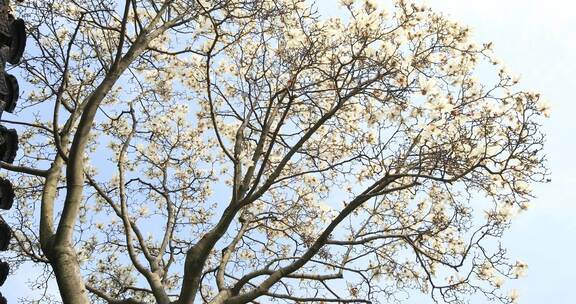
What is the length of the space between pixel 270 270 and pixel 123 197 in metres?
2.56

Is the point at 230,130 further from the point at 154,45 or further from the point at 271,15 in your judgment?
the point at 271,15

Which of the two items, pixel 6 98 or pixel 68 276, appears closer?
pixel 6 98

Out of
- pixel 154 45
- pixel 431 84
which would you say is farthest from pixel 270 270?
pixel 154 45

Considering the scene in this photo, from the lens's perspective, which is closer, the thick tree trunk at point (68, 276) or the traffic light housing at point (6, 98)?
the traffic light housing at point (6, 98)

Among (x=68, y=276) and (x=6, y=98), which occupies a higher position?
(x=6, y=98)

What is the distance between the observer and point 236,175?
8375 millimetres

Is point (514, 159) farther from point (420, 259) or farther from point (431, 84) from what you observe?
point (420, 259)

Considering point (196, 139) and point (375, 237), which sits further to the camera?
point (196, 139)

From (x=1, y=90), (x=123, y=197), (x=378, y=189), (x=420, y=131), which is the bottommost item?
(x=1, y=90)

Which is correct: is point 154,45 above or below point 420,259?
above

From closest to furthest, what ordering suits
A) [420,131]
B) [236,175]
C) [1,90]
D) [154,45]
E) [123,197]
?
[1,90] → [420,131] → [236,175] → [123,197] → [154,45]

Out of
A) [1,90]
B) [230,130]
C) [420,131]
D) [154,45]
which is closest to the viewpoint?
[1,90]

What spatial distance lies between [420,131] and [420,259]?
174 centimetres

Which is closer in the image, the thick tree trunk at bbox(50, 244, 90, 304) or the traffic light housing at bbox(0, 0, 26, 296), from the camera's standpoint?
the traffic light housing at bbox(0, 0, 26, 296)
